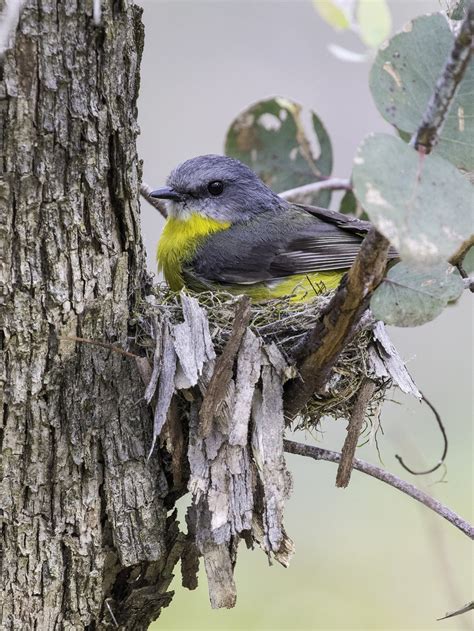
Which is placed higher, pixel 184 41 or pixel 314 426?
pixel 184 41

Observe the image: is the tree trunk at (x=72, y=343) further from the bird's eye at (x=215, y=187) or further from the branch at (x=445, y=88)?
the bird's eye at (x=215, y=187)

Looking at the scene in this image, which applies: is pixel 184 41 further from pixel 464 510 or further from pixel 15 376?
pixel 15 376

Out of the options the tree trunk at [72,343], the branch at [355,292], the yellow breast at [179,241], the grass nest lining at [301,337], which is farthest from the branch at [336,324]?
the yellow breast at [179,241]

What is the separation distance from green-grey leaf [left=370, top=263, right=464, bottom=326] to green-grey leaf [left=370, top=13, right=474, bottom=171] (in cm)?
39

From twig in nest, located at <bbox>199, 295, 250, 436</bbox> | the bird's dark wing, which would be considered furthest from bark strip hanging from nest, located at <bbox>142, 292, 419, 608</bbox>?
the bird's dark wing

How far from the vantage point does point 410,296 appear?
6.59ft

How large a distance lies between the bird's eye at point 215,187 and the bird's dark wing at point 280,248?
0.69 ft

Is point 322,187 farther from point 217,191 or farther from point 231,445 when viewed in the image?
point 231,445

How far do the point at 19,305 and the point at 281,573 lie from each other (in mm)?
4460

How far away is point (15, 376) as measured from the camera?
2.40 m

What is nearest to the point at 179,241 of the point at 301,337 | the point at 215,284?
the point at 215,284

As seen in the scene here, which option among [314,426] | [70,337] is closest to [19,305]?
[70,337]

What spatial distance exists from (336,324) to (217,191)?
6.88 feet

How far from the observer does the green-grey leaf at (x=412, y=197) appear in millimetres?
1479
